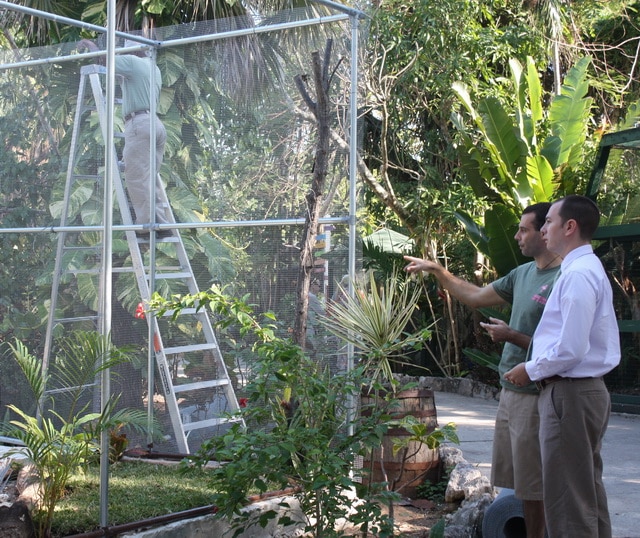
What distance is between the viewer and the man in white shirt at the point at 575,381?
3.34 m

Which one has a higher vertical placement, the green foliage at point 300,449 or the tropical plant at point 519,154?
the tropical plant at point 519,154

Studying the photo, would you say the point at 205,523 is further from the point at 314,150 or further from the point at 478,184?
the point at 478,184

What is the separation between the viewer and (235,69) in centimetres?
586

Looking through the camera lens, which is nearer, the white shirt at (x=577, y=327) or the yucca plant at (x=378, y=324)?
the white shirt at (x=577, y=327)

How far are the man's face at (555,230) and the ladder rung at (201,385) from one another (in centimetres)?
303

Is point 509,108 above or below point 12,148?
above

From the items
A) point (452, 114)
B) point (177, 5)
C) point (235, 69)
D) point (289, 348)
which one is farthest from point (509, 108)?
point (289, 348)

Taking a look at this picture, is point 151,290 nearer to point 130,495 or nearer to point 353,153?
point 130,495

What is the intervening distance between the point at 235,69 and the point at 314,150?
0.97 meters

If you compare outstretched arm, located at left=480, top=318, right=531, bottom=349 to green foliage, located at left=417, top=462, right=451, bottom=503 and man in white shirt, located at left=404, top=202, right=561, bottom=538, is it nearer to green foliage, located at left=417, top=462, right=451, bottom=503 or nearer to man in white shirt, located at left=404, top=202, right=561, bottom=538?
man in white shirt, located at left=404, top=202, right=561, bottom=538

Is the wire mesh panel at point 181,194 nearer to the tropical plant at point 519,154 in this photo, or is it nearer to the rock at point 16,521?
the rock at point 16,521

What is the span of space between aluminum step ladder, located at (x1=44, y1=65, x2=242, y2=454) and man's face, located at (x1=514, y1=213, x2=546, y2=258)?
8.93ft

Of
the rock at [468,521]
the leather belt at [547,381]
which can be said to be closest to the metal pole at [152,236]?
the rock at [468,521]

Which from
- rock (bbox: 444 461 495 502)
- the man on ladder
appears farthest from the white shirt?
the man on ladder
